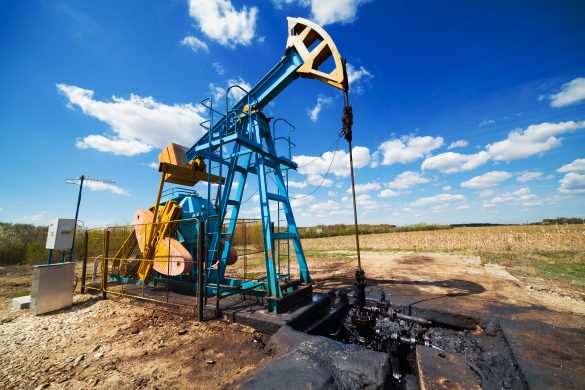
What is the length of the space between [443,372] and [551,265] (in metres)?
13.8

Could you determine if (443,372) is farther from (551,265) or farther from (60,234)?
(551,265)

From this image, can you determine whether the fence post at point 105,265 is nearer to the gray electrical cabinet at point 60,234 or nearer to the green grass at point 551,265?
the gray electrical cabinet at point 60,234

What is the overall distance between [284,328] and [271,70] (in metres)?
5.82

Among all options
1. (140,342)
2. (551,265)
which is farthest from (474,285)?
(140,342)

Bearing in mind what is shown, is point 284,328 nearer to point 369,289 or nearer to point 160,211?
point 369,289

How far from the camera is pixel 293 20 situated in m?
5.97

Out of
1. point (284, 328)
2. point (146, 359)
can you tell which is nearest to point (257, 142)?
point (284, 328)

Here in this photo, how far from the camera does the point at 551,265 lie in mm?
11648

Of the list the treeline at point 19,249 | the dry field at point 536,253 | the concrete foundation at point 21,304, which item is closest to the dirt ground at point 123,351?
the concrete foundation at point 21,304

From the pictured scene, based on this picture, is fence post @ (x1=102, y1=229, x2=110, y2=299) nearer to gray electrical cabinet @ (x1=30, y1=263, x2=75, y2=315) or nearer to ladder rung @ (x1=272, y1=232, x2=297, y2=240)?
gray electrical cabinet @ (x1=30, y1=263, x2=75, y2=315)

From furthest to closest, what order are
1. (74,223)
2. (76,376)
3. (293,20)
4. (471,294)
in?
(74,223) < (471,294) < (293,20) < (76,376)

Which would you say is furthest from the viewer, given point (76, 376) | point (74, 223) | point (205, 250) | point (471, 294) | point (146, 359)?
point (74, 223)

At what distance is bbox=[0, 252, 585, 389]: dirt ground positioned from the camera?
3.37 m

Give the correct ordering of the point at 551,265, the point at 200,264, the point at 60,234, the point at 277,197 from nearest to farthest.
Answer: the point at 200,264, the point at 277,197, the point at 60,234, the point at 551,265
